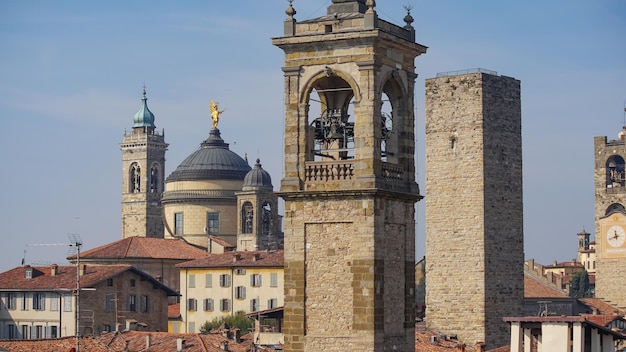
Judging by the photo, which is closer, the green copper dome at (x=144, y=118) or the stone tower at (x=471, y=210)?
the stone tower at (x=471, y=210)

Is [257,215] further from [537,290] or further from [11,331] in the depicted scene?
[11,331]

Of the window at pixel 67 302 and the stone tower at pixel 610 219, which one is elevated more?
the stone tower at pixel 610 219

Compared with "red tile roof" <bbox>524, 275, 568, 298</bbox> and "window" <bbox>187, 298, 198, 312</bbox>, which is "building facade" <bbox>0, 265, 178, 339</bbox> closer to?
"window" <bbox>187, 298, 198, 312</bbox>

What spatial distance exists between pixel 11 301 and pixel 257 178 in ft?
120

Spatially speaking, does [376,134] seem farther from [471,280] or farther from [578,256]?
[578,256]

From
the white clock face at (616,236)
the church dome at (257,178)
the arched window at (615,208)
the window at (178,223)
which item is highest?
the church dome at (257,178)

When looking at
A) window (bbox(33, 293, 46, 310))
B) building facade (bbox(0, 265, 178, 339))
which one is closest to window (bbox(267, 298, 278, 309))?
building facade (bbox(0, 265, 178, 339))

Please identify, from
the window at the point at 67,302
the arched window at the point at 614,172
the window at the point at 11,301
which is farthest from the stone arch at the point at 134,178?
the window at the point at 67,302

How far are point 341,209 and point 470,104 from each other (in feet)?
142

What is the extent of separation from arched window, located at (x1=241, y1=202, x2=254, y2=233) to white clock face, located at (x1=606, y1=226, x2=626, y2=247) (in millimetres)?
25134

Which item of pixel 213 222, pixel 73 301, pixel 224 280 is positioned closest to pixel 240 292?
pixel 224 280

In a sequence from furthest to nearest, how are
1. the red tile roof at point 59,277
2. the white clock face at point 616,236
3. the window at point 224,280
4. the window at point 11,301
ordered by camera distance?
the white clock face at point 616,236 → the window at point 224,280 → the window at point 11,301 → the red tile roof at point 59,277

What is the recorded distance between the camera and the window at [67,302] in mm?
87688

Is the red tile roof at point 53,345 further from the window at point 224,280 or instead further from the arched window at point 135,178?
the arched window at point 135,178
